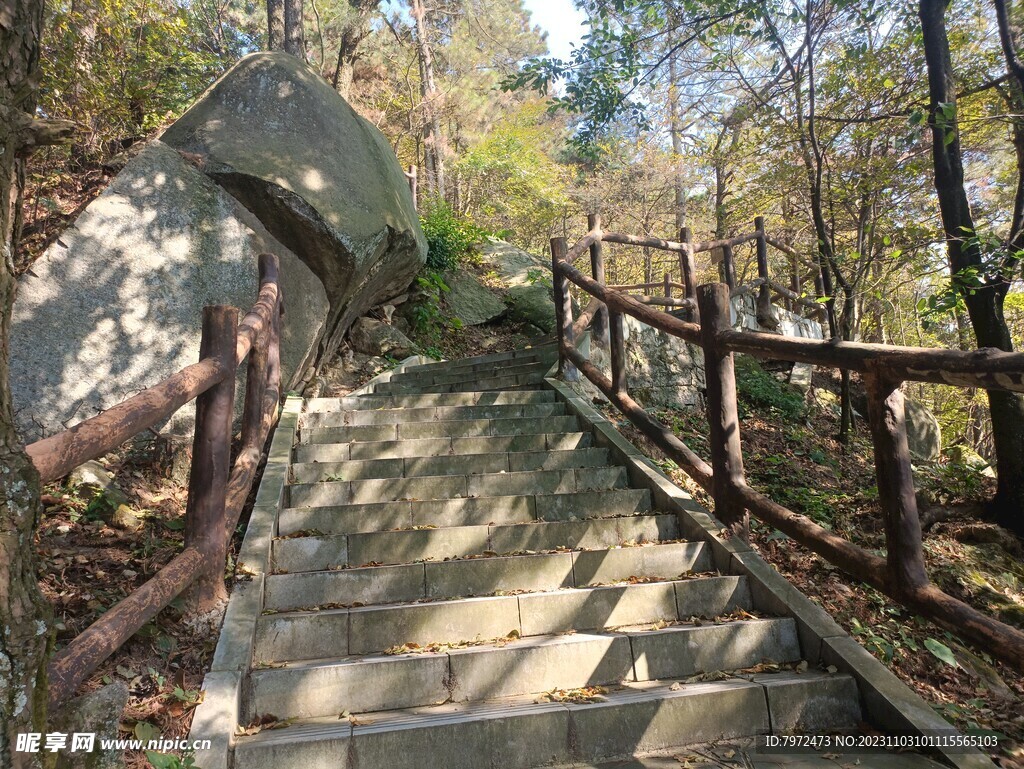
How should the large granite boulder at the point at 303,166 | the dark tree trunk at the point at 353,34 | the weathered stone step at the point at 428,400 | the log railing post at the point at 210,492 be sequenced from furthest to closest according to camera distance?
1. the dark tree trunk at the point at 353,34
2. the large granite boulder at the point at 303,166
3. the weathered stone step at the point at 428,400
4. the log railing post at the point at 210,492

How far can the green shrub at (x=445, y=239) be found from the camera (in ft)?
33.7

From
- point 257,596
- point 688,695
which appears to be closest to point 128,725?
point 257,596

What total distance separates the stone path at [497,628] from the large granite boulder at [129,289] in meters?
1.41

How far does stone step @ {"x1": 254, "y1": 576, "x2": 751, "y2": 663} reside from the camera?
2.44 meters

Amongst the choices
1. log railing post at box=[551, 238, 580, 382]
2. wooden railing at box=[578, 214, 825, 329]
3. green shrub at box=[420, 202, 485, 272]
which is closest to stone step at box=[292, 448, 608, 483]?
log railing post at box=[551, 238, 580, 382]

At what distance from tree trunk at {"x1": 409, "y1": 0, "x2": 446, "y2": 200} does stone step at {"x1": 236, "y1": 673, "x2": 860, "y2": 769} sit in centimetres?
1309

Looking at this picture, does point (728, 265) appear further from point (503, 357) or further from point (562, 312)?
point (562, 312)

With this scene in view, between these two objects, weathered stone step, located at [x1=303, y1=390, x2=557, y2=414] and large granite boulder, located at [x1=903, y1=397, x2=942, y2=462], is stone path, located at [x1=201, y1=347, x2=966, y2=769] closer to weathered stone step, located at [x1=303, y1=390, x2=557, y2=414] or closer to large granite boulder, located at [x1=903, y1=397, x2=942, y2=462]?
weathered stone step, located at [x1=303, y1=390, x2=557, y2=414]

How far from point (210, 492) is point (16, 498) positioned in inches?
54.9

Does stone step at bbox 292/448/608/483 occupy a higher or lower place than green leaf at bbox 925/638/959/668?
higher

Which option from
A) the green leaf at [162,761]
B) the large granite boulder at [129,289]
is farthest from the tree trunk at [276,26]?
the green leaf at [162,761]

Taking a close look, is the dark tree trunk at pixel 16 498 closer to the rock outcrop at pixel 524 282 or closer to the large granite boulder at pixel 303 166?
the large granite boulder at pixel 303 166

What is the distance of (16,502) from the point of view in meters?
1.13

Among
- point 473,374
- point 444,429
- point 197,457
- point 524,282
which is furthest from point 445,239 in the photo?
point 197,457
